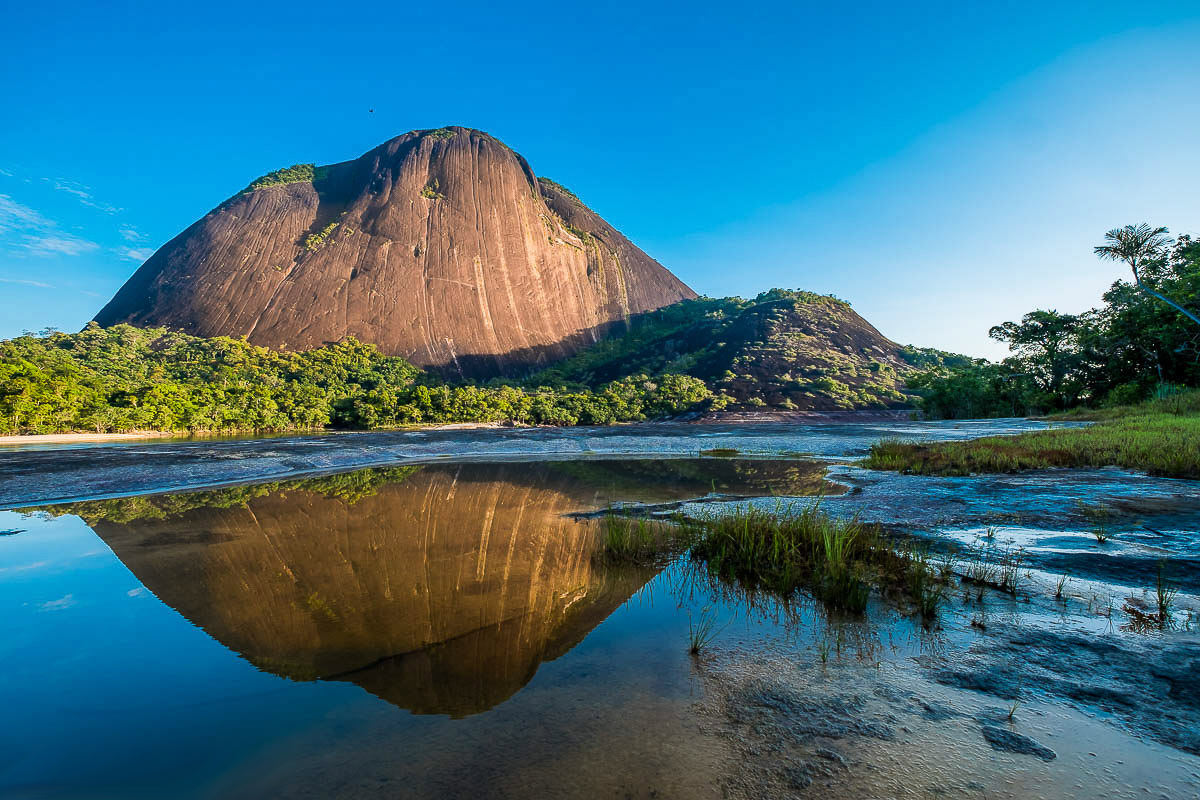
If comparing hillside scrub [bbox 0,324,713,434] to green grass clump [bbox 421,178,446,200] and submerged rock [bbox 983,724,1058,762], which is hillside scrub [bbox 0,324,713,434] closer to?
green grass clump [bbox 421,178,446,200]

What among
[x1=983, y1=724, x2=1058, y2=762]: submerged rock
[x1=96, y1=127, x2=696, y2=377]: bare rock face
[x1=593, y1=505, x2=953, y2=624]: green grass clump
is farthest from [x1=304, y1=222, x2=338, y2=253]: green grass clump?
[x1=983, y1=724, x2=1058, y2=762]: submerged rock

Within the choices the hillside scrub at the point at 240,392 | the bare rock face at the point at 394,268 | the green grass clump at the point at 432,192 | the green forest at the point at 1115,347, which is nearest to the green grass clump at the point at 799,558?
the green forest at the point at 1115,347

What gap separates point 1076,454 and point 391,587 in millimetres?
15546

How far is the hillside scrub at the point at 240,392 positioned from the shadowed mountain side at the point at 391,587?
46.0 m

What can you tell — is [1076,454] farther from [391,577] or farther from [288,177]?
[288,177]

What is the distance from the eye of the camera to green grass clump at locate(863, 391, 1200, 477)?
34.3 ft

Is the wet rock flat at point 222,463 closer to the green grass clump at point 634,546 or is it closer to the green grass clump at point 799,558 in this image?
the green grass clump at point 634,546

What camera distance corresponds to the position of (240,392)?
185ft

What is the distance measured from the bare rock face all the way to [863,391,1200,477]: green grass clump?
89.4 m

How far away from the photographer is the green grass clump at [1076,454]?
1046 centimetres

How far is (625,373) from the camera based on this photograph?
102 meters

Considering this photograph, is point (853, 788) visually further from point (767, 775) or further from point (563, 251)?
point (563, 251)

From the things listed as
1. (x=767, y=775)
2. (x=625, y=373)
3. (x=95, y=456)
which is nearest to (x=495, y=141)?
(x=625, y=373)

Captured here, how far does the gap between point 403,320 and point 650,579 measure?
100 metres
